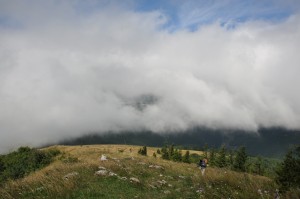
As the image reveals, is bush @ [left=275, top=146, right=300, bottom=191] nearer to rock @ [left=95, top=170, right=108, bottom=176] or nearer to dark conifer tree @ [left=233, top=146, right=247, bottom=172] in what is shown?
rock @ [left=95, top=170, right=108, bottom=176]

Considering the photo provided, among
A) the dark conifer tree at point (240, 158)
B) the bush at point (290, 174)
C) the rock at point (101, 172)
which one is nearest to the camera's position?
the bush at point (290, 174)

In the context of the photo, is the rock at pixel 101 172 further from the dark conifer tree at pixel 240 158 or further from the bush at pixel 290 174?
the dark conifer tree at pixel 240 158

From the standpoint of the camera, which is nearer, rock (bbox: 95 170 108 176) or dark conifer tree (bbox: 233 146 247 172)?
rock (bbox: 95 170 108 176)

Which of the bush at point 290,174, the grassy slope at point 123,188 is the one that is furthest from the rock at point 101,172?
the bush at point 290,174

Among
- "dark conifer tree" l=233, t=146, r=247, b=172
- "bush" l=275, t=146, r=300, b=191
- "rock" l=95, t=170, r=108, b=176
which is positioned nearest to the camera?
"bush" l=275, t=146, r=300, b=191

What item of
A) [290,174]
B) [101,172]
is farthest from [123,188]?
[290,174]

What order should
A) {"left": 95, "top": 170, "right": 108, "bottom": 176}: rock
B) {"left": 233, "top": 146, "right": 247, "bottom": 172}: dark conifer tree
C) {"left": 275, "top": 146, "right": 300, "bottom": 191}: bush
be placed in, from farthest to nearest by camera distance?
{"left": 233, "top": 146, "right": 247, "bottom": 172}: dark conifer tree, {"left": 95, "top": 170, "right": 108, "bottom": 176}: rock, {"left": 275, "top": 146, "right": 300, "bottom": 191}: bush

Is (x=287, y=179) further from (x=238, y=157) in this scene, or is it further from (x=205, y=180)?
(x=238, y=157)

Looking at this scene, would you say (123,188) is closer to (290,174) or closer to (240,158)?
(290,174)

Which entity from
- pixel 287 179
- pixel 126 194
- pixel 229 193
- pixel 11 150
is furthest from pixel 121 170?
pixel 11 150

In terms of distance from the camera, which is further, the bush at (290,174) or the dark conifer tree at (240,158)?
the dark conifer tree at (240,158)

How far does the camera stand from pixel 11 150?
132 metres

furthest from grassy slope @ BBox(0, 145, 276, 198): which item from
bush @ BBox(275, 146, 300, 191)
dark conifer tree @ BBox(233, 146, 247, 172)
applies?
dark conifer tree @ BBox(233, 146, 247, 172)

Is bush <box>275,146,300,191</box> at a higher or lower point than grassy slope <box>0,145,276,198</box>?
higher
